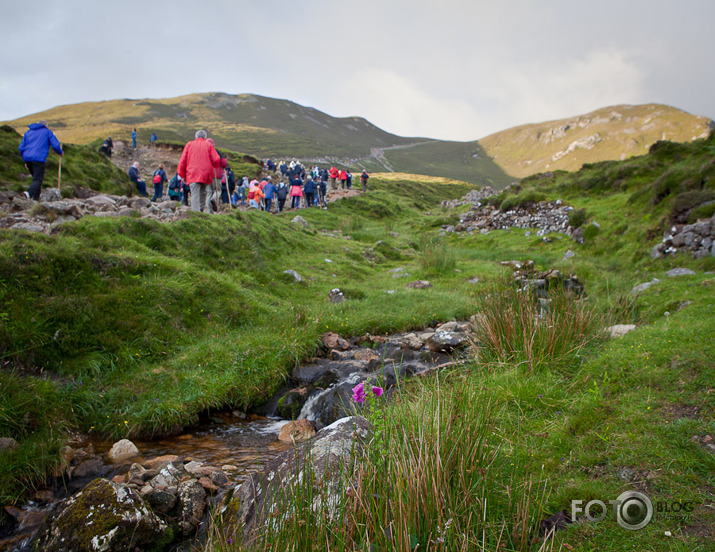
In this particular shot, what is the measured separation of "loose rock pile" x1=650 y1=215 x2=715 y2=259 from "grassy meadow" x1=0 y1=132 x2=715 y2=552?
38cm

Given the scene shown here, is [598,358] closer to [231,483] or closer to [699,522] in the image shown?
[699,522]

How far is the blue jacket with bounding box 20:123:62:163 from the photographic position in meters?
11.3

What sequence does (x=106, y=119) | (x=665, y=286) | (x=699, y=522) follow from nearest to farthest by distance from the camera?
(x=699, y=522)
(x=665, y=286)
(x=106, y=119)

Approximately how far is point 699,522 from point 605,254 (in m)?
12.3

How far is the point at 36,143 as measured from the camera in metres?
11.4

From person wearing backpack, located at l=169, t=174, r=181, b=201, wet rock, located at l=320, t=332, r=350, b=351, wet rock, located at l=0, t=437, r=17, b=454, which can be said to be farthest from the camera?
person wearing backpack, located at l=169, t=174, r=181, b=201

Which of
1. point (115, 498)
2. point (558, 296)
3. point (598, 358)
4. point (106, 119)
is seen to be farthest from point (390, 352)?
point (106, 119)

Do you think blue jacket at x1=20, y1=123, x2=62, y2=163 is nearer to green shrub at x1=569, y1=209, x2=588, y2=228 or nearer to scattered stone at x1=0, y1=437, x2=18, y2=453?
scattered stone at x1=0, y1=437, x2=18, y2=453

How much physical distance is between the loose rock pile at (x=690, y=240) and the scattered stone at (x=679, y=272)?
2.28ft

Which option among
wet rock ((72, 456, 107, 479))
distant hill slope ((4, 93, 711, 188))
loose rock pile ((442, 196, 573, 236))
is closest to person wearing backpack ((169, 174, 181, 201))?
loose rock pile ((442, 196, 573, 236))

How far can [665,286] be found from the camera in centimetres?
826

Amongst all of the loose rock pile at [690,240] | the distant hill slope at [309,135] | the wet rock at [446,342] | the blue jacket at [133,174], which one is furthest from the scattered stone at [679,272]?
the distant hill slope at [309,135]

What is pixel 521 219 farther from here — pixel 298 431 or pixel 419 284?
pixel 298 431

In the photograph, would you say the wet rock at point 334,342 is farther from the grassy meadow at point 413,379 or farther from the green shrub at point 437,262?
the green shrub at point 437,262
